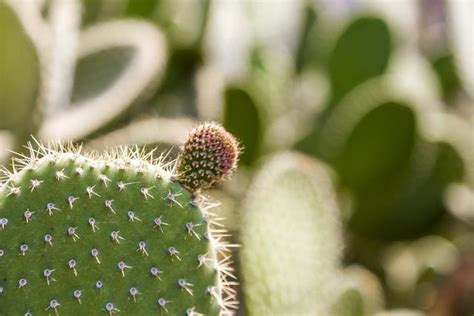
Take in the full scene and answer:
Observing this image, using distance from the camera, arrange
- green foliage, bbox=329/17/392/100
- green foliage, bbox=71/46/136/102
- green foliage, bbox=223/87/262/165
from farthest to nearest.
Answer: green foliage, bbox=329/17/392/100, green foliage, bbox=223/87/262/165, green foliage, bbox=71/46/136/102

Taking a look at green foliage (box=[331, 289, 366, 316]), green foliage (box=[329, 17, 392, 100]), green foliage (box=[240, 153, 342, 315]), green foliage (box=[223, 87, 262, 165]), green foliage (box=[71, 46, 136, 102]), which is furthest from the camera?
green foliage (box=[329, 17, 392, 100])

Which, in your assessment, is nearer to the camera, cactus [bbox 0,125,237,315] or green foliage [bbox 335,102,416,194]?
cactus [bbox 0,125,237,315]

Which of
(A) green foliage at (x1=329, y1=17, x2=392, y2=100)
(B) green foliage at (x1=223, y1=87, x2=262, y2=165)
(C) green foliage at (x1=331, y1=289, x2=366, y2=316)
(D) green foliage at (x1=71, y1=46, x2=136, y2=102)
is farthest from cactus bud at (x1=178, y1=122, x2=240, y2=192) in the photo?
(A) green foliage at (x1=329, y1=17, x2=392, y2=100)

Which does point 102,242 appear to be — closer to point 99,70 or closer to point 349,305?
Result: point 349,305

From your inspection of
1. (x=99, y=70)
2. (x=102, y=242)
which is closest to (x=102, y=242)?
(x=102, y=242)

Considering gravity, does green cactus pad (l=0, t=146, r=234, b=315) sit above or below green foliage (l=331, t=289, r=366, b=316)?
above

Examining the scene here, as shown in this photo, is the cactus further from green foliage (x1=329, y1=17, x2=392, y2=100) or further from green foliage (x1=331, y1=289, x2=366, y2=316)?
green foliage (x1=329, y1=17, x2=392, y2=100)

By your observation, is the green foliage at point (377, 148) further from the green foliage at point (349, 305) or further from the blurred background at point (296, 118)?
the green foliage at point (349, 305)

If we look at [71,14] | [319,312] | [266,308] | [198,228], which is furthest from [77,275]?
[71,14]
